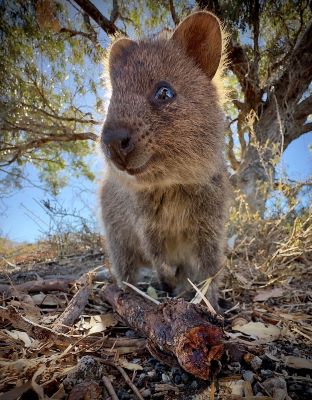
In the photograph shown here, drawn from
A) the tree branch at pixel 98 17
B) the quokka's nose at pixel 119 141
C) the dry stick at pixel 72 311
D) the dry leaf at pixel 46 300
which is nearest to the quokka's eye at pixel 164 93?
the quokka's nose at pixel 119 141

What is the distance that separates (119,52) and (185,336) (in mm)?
1917

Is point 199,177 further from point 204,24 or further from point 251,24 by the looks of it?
point 251,24

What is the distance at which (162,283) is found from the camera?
122 inches

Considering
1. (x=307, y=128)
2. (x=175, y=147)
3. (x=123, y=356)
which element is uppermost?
(x=307, y=128)

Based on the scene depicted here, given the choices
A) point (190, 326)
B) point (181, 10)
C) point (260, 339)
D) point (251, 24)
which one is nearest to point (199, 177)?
point (260, 339)

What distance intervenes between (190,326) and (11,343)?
3.12 feet

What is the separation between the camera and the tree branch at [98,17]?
720 centimetres

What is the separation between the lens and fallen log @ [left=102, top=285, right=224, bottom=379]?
134 cm

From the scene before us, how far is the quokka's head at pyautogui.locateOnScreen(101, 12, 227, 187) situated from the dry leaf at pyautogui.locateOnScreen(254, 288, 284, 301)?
113 cm

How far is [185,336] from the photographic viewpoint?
134 centimetres

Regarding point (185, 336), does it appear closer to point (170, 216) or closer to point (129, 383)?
point (129, 383)

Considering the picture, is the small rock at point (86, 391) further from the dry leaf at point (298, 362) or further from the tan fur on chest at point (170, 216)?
the tan fur on chest at point (170, 216)

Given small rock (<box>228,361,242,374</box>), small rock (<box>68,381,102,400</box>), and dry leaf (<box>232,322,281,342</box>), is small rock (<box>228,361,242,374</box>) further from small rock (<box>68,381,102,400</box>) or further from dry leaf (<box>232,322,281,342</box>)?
small rock (<box>68,381,102,400</box>)

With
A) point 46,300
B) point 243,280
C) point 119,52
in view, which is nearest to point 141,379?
point 46,300
